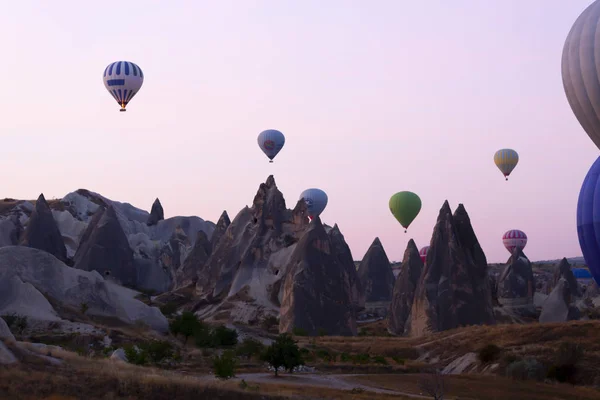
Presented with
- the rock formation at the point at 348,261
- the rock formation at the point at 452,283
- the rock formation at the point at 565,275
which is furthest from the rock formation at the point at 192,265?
the rock formation at the point at 565,275

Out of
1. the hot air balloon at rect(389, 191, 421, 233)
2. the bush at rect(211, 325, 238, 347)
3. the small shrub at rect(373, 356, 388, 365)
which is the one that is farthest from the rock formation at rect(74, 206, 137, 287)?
the small shrub at rect(373, 356, 388, 365)

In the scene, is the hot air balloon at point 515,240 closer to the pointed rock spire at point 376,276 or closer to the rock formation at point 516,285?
the rock formation at point 516,285

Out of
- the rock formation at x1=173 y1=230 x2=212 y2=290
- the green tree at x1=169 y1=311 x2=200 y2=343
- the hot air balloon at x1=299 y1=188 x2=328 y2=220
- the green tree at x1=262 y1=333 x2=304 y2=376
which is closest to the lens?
the green tree at x1=262 y1=333 x2=304 y2=376

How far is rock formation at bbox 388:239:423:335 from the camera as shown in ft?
210

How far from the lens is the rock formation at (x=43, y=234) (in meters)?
78.8

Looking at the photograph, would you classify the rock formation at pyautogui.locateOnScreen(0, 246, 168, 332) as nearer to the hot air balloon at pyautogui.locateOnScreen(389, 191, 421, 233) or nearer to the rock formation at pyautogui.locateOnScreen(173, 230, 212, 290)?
the rock formation at pyautogui.locateOnScreen(173, 230, 212, 290)

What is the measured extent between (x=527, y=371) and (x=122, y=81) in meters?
36.6

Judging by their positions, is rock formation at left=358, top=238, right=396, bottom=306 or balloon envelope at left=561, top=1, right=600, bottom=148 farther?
rock formation at left=358, top=238, right=396, bottom=306

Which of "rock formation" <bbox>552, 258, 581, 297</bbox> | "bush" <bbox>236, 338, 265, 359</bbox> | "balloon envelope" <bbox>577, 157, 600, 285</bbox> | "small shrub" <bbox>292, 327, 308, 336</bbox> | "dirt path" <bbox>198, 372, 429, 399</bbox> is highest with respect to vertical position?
"rock formation" <bbox>552, 258, 581, 297</bbox>

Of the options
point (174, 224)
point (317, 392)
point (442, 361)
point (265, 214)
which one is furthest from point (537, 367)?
point (174, 224)

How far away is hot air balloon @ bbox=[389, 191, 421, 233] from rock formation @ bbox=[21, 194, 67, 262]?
29064 mm

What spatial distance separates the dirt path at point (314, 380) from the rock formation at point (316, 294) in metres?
23.2

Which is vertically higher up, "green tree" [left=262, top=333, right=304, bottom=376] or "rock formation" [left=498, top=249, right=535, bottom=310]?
"rock formation" [left=498, top=249, right=535, bottom=310]

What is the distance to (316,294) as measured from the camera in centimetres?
5659
